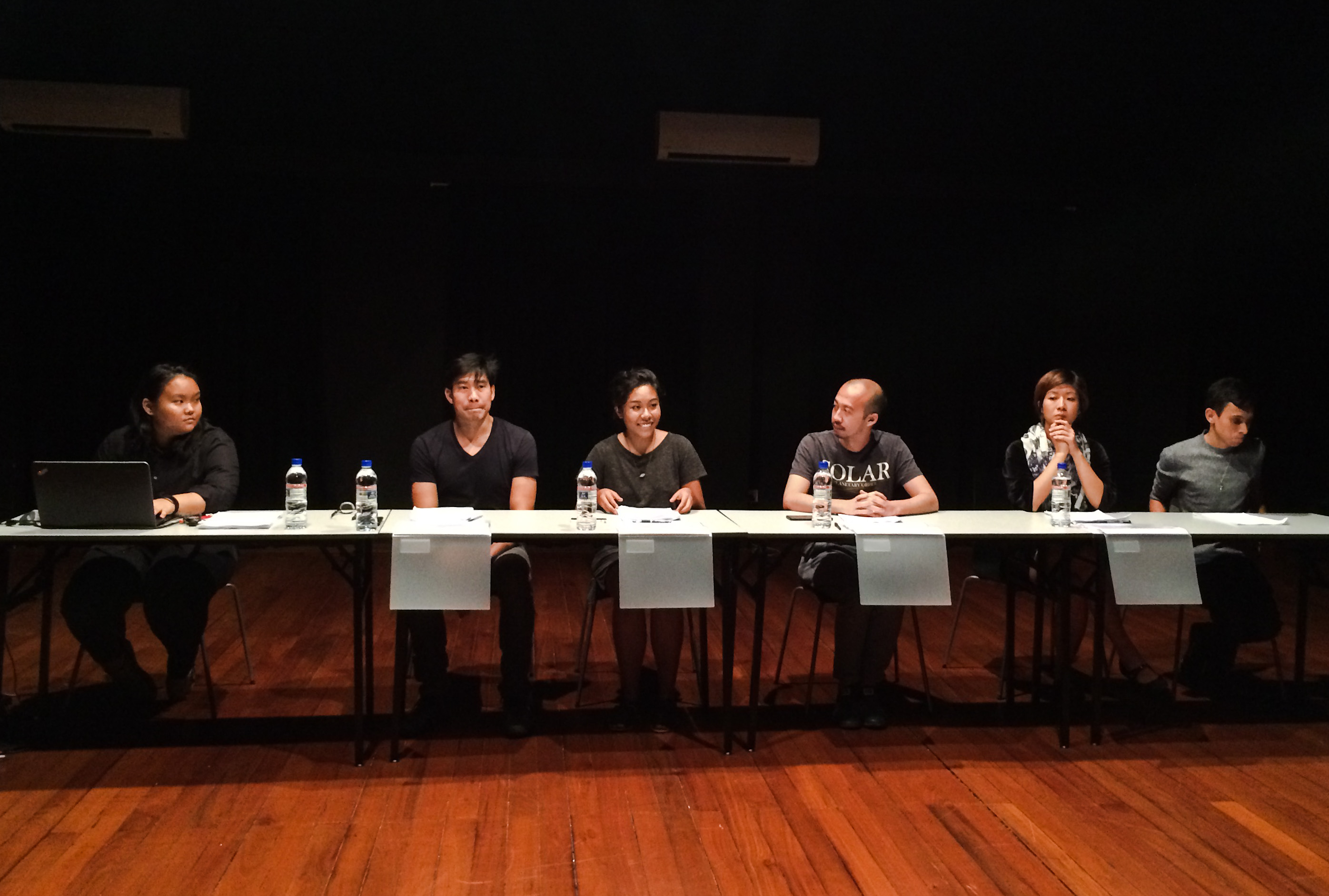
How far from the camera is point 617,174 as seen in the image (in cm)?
625

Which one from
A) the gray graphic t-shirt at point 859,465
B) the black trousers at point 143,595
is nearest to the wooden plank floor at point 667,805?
the black trousers at point 143,595

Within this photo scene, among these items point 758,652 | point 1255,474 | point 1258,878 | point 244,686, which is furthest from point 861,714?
point 244,686

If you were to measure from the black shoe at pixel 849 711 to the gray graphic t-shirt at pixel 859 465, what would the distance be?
25.1 inches

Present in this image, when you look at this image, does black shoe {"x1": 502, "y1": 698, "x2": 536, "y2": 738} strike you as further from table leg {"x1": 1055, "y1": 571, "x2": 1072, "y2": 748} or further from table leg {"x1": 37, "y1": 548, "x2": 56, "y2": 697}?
table leg {"x1": 1055, "y1": 571, "x2": 1072, "y2": 748}

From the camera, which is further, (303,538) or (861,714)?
(861,714)

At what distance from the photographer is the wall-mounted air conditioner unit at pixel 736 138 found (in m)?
5.66

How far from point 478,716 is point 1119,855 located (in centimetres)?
183

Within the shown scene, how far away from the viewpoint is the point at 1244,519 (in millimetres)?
3252

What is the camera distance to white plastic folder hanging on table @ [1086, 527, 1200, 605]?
2871mm

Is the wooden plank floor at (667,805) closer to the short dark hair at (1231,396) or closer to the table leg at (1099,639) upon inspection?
the table leg at (1099,639)

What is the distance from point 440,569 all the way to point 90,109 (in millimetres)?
4122

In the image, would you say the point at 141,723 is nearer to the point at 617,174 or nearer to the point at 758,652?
the point at 758,652

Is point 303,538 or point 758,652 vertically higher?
point 303,538

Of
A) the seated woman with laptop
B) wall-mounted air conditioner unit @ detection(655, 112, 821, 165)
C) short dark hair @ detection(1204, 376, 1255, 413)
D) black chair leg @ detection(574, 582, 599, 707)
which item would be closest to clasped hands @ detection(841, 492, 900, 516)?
black chair leg @ detection(574, 582, 599, 707)
